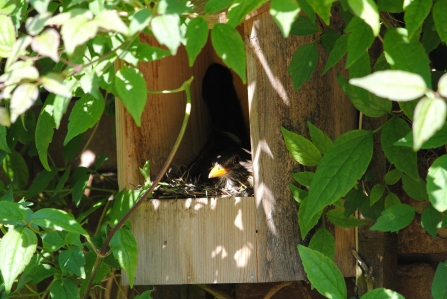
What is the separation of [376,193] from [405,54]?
22.5 inches

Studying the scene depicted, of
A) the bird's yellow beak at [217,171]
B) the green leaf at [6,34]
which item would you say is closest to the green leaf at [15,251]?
the green leaf at [6,34]

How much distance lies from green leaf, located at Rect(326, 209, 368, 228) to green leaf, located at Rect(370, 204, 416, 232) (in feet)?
0.70

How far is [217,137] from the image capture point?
2797 mm

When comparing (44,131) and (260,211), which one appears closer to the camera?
(44,131)

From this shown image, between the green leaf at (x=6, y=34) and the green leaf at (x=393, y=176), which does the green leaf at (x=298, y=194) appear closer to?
the green leaf at (x=393, y=176)

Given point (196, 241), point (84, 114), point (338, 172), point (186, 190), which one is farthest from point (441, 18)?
point (186, 190)

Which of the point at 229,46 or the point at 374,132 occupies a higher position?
the point at 229,46

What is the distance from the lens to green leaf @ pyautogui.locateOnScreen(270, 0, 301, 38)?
3.59 ft

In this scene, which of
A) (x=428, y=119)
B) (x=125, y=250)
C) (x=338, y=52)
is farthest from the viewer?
(x=125, y=250)

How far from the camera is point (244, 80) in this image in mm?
1184

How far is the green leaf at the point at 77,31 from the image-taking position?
1041 millimetres

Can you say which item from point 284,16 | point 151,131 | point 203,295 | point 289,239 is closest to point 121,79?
point 284,16

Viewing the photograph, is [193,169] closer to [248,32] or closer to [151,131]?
[151,131]

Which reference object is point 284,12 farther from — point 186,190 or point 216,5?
point 186,190
